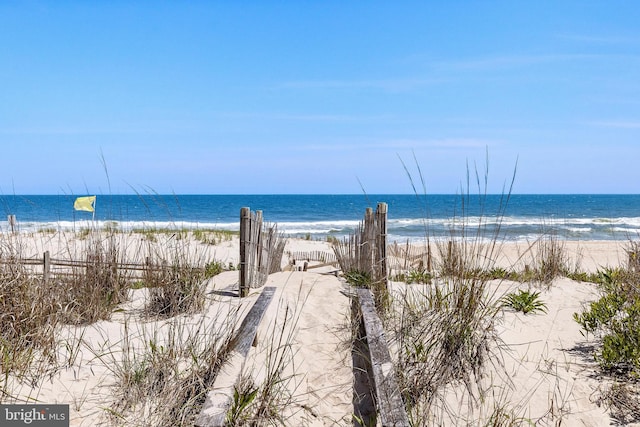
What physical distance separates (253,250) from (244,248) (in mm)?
269

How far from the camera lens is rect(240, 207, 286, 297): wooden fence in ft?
20.0

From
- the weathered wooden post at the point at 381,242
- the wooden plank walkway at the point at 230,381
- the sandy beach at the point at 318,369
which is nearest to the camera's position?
the wooden plank walkway at the point at 230,381

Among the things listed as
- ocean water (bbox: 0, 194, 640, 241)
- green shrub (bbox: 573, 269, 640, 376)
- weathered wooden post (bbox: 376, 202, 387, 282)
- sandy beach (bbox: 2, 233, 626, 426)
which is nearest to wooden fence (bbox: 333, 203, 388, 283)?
weathered wooden post (bbox: 376, 202, 387, 282)

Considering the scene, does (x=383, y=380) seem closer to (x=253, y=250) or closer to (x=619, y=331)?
(x=619, y=331)

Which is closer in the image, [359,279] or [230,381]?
[230,381]

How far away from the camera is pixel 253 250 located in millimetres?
6430

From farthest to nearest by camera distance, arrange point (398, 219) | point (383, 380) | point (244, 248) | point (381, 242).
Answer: point (398, 219) → point (244, 248) → point (381, 242) → point (383, 380)

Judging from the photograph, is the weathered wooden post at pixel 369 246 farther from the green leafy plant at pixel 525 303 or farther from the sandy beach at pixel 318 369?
the green leafy plant at pixel 525 303

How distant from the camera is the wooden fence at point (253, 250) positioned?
20.0 ft

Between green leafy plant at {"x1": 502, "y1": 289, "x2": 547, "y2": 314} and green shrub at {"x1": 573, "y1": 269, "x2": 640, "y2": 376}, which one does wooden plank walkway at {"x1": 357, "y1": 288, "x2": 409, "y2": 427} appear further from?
green leafy plant at {"x1": 502, "y1": 289, "x2": 547, "y2": 314}

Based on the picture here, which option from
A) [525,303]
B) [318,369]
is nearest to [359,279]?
[525,303]

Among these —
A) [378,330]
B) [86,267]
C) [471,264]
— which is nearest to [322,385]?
[378,330]

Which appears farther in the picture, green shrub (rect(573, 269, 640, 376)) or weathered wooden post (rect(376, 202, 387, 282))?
weathered wooden post (rect(376, 202, 387, 282))

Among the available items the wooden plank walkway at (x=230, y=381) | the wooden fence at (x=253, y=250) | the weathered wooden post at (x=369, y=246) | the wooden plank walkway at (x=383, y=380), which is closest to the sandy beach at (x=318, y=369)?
the wooden plank walkway at (x=230, y=381)
